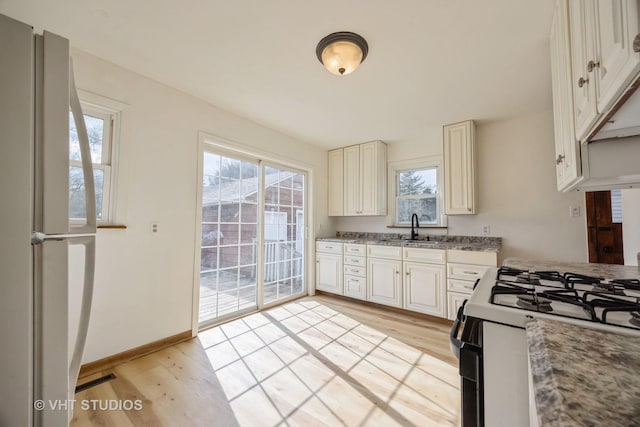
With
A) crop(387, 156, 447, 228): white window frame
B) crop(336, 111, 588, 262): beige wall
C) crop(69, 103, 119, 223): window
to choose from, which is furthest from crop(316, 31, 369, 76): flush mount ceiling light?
crop(336, 111, 588, 262): beige wall

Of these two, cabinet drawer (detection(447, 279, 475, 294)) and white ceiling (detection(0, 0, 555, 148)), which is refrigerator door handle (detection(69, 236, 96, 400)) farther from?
cabinet drawer (detection(447, 279, 475, 294))

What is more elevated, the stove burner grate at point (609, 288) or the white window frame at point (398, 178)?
the white window frame at point (398, 178)

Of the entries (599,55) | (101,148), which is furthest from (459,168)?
(101,148)

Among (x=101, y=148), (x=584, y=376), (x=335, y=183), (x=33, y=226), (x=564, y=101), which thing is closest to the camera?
(x=584, y=376)

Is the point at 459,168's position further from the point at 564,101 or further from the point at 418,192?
the point at 564,101

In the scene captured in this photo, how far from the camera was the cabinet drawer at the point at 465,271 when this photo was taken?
258 cm

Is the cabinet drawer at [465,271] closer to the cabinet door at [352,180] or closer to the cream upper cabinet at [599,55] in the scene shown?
the cabinet door at [352,180]

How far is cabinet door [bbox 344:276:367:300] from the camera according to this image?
11.1 feet

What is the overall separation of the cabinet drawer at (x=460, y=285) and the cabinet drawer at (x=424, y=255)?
0.77 feet

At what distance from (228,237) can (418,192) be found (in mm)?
2638

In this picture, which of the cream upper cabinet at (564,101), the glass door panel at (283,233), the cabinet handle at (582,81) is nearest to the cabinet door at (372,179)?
the glass door panel at (283,233)

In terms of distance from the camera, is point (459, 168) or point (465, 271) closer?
point (465, 271)

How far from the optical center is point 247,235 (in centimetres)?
305

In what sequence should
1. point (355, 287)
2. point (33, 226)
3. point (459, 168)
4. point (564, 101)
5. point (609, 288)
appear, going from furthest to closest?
point (355, 287) < point (459, 168) < point (564, 101) < point (609, 288) < point (33, 226)
